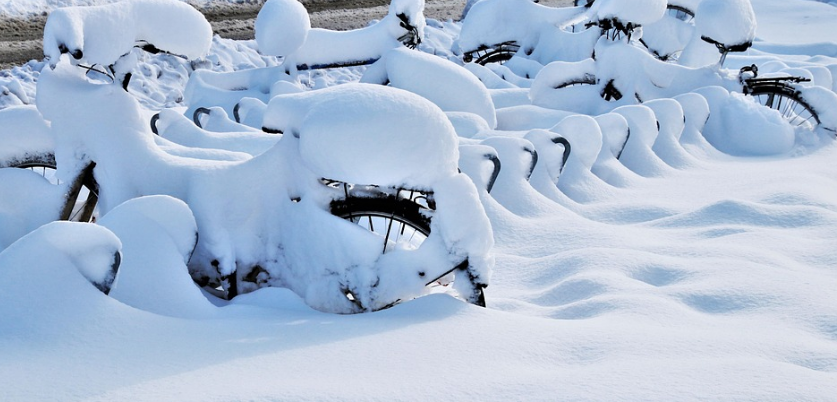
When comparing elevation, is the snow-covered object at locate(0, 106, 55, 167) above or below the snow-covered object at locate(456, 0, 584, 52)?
above

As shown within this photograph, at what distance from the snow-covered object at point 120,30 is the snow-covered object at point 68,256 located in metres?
0.88

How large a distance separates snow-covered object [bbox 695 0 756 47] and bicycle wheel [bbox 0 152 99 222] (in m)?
5.21

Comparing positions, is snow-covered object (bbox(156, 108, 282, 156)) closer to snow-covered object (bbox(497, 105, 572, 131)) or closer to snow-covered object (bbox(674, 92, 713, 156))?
snow-covered object (bbox(497, 105, 572, 131))

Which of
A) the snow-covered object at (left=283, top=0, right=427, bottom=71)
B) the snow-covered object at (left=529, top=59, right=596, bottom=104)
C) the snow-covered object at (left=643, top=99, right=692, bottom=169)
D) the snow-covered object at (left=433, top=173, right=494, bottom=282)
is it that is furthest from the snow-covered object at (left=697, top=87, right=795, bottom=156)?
the snow-covered object at (left=433, top=173, right=494, bottom=282)

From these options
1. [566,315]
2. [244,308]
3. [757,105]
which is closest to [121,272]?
[244,308]

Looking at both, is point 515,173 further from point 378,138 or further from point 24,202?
point 24,202

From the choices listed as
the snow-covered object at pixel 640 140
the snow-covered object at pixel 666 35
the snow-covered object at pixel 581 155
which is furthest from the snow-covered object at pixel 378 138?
the snow-covered object at pixel 666 35

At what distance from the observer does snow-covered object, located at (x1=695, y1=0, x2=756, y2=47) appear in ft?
20.9

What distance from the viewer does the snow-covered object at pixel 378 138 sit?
97.3 inches

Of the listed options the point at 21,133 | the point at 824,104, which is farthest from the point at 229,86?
the point at 824,104

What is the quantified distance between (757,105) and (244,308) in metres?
5.47

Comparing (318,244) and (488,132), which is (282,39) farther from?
(318,244)

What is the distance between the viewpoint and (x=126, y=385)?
1.76m

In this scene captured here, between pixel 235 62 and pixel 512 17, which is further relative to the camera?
pixel 235 62
